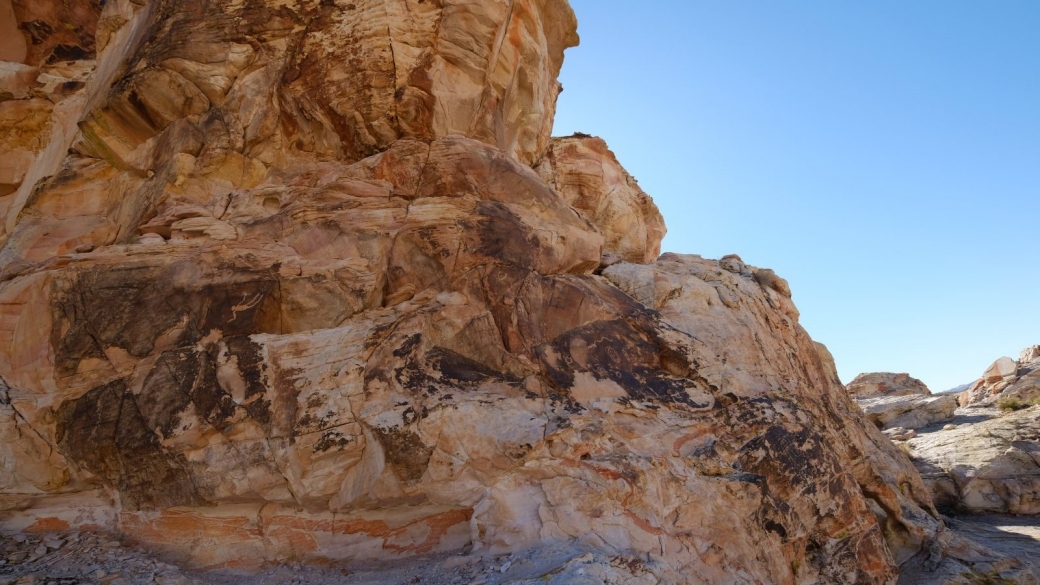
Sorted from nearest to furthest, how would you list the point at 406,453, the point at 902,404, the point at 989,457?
1. the point at 406,453
2. the point at 989,457
3. the point at 902,404

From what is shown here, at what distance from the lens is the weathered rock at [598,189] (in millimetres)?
23328

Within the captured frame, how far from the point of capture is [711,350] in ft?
37.9

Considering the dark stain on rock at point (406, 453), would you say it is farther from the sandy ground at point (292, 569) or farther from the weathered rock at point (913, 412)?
the weathered rock at point (913, 412)

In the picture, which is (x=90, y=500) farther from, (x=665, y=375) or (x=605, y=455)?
(x=665, y=375)

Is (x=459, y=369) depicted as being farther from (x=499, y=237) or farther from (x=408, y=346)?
(x=499, y=237)

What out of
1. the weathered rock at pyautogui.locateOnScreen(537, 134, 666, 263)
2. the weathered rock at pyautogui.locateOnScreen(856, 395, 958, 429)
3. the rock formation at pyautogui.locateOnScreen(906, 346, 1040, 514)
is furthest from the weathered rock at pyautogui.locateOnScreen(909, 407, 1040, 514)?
the weathered rock at pyautogui.locateOnScreen(537, 134, 666, 263)

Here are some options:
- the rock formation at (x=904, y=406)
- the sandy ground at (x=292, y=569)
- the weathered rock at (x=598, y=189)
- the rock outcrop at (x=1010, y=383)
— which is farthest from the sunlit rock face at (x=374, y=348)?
the rock outcrop at (x=1010, y=383)

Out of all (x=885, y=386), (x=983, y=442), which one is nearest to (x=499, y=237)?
(x=983, y=442)

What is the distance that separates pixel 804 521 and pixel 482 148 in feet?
31.0

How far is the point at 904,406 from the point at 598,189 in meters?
15.9

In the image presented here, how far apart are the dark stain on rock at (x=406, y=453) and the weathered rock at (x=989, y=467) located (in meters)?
16.1

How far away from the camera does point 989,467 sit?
17625 mm

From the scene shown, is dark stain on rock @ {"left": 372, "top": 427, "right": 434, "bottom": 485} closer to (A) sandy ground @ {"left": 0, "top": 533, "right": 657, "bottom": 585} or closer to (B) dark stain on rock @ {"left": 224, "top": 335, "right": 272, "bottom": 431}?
(A) sandy ground @ {"left": 0, "top": 533, "right": 657, "bottom": 585}

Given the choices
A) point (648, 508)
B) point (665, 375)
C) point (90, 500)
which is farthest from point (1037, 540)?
point (90, 500)
